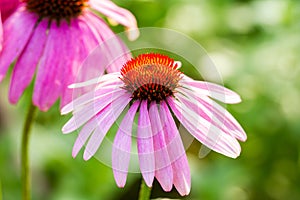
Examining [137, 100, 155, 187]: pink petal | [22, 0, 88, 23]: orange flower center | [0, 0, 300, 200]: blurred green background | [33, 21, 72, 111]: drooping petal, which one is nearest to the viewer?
[137, 100, 155, 187]: pink petal

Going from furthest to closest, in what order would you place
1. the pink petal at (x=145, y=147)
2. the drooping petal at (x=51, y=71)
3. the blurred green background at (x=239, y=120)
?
the blurred green background at (x=239, y=120)
the drooping petal at (x=51, y=71)
the pink petal at (x=145, y=147)

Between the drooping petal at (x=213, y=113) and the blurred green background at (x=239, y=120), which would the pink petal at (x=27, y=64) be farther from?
the blurred green background at (x=239, y=120)

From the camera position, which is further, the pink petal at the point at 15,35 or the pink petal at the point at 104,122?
the pink petal at the point at 15,35

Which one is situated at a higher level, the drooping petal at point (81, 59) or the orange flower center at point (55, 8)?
the orange flower center at point (55, 8)

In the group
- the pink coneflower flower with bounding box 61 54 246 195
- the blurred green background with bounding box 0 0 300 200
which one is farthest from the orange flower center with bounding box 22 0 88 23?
the blurred green background with bounding box 0 0 300 200

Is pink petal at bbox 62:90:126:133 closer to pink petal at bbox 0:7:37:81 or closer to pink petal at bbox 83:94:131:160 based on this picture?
pink petal at bbox 83:94:131:160

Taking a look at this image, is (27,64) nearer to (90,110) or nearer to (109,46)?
(109,46)

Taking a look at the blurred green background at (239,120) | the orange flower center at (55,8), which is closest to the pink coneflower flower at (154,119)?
the orange flower center at (55,8)
